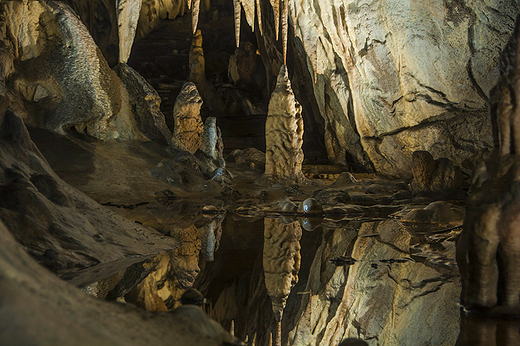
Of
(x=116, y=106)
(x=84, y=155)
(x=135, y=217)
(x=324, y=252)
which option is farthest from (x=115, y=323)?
(x=116, y=106)

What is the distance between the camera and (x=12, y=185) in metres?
2.93

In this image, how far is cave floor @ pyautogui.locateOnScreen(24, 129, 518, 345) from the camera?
7.11 feet

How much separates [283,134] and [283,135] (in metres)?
0.02

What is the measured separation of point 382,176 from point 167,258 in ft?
27.2

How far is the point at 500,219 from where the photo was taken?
208 centimetres

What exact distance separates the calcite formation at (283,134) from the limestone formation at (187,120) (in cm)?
171

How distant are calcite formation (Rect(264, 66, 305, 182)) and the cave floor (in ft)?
5.57

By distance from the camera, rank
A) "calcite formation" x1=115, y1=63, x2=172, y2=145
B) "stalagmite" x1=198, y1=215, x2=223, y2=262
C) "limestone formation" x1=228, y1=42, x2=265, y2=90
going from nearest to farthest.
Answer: "stalagmite" x1=198, y1=215, x2=223, y2=262 → "calcite formation" x1=115, y1=63, x2=172, y2=145 → "limestone formation" x1=228, y1=42, x2=265, y2=90

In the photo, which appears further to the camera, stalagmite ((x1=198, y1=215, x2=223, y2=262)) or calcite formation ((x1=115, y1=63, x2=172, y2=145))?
calcite formation ((x1=115, y1=63, x2=172, y2=145))

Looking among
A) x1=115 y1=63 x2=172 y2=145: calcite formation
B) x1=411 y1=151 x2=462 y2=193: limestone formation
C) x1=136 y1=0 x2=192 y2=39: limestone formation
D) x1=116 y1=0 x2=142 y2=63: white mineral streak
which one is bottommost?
x1=411 y1=151 x2=462 y2=193: limestone formation

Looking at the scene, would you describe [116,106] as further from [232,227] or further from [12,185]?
[12,185]

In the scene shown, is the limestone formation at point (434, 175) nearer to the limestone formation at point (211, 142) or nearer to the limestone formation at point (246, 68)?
the limestone formation at point (211, 142)

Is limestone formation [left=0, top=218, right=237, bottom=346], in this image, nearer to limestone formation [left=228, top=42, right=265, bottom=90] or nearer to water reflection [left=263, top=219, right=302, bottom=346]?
water reflection [left=263, top=219, right=302, bottom=346]

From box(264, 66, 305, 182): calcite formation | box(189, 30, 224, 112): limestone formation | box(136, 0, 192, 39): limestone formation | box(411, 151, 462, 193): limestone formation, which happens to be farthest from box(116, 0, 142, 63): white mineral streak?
box(136, 0, 192, 39): limestone formation
